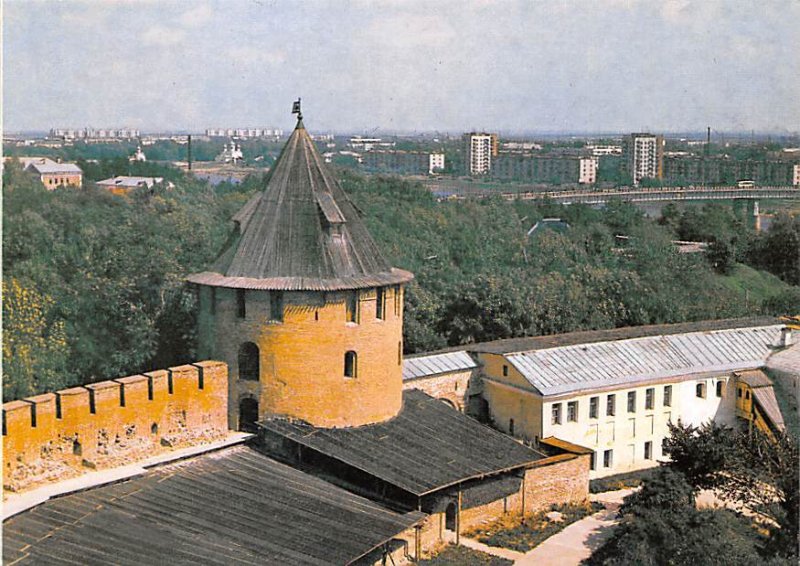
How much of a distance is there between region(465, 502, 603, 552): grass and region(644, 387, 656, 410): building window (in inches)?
238

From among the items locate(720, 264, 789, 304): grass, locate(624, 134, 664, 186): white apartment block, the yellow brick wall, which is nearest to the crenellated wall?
the yellow brick wall

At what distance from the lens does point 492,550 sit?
86.2 feet

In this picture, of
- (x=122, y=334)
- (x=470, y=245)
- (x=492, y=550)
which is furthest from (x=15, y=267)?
(x=470, y=245)

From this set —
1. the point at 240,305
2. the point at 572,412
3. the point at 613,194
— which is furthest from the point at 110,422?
the point at 613,194

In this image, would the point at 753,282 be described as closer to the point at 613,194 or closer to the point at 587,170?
the point at 613,194

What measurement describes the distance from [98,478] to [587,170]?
328ft

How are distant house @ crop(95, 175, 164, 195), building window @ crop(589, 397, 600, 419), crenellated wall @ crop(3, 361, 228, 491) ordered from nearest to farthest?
crenellated wall @ crop(3, 361, 228, 491) < building window @ crop(589, 397, 600, 419) < distant house @ crop(95, 175, 164, 195)

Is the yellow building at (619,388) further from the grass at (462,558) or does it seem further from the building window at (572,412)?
the grass at (462,558)

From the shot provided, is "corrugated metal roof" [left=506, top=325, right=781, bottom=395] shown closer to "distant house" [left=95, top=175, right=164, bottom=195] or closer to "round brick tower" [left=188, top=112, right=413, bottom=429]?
"round brick tower" [left=188, top=112, right=413, bottom=429]

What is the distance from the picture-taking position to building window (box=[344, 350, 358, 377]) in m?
27.3

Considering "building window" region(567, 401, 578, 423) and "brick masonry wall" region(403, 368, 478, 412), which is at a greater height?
"brick masonry wall" region(403, 368, 478, 412)

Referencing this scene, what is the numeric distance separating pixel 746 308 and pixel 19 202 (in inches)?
1326

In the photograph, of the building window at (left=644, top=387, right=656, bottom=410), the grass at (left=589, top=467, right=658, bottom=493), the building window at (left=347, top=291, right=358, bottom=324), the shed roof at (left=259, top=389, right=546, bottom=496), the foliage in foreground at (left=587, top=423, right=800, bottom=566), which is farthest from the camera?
the building window at (left=644, top=387, right=656, bottom=410)

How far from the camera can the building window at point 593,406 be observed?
3316cm
